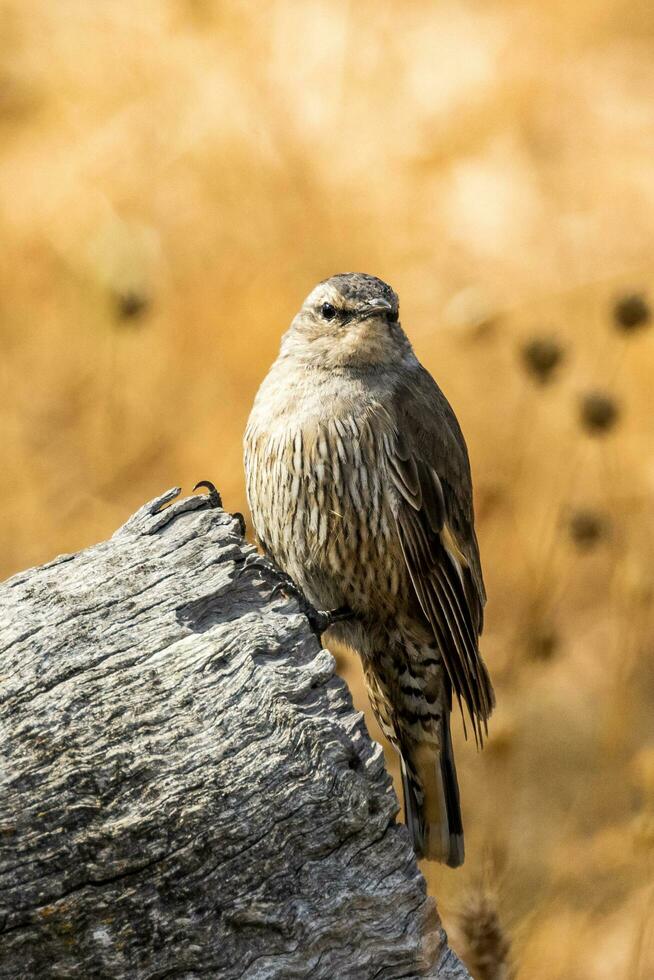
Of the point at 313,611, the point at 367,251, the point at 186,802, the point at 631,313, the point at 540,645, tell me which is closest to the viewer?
the point at 186,802

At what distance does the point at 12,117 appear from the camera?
8.70 meters

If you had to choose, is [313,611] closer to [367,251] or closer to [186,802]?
[186,802]

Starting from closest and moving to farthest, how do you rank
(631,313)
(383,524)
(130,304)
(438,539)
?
(383,524) < (438,539) < (631,313) < (130,304)

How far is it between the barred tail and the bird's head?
1142 millimetres

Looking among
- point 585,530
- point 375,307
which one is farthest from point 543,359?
point 375,307

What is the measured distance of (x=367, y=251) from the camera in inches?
324

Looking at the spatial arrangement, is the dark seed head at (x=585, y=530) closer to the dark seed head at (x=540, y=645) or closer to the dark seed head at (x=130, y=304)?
the dark seed head at (x=540, y=645)

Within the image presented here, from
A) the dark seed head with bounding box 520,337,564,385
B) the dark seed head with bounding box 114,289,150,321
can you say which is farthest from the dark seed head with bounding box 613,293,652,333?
the dark seed head with bounding box 114,289,150,321

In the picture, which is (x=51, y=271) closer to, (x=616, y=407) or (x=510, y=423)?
(x=510, y=423)

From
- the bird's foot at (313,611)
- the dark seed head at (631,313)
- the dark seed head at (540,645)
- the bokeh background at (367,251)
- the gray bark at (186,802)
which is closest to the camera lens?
the gray bark at (186,802)

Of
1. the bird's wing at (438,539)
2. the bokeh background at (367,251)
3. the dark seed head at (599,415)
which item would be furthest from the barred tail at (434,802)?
the bokeh background at (367,251)

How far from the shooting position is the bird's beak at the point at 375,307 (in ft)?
13.5

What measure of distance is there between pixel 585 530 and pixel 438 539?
1.64 metres

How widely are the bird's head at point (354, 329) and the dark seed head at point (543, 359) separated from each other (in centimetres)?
135
